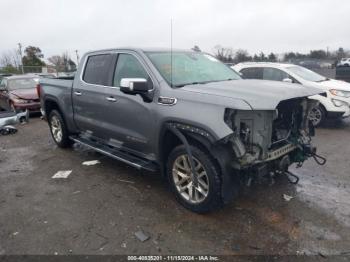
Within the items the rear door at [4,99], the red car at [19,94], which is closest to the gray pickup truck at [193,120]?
the red car at [19,94]

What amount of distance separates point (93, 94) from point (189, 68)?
1650 millimetres

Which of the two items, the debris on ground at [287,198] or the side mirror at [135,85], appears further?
the debris on ground at [287,198]

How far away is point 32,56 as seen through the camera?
5459 cm

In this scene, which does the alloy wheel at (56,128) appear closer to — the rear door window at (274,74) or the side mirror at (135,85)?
the side mirror at (135,85)

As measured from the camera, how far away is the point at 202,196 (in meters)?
3.74

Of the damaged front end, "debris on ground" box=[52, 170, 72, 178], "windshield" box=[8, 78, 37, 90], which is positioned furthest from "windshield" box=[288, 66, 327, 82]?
"windshield" box=[8, 78, 37, 90]

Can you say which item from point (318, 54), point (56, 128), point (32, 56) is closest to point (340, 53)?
point (318, 54)

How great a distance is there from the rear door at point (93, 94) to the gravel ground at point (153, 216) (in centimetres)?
79

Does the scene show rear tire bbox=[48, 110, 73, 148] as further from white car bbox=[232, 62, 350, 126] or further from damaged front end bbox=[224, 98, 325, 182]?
white car bbox=[232, 62, 350, 126]

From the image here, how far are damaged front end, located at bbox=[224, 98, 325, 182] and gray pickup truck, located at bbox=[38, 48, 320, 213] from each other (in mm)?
11

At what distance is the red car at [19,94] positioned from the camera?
11.4 meters

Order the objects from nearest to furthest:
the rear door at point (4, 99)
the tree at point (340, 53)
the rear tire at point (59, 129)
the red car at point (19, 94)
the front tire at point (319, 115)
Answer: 1. the rear tire at point (59, 129)
2. the front tire at point (319, 115)
3. the red car at point (19, 94)
4. the rear door at point (4, 99)
5. the tree at point (340, 53)

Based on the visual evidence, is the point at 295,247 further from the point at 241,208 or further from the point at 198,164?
the point at 198,164

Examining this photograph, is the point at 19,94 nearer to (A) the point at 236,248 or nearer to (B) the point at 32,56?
(A) the point at 236,248
